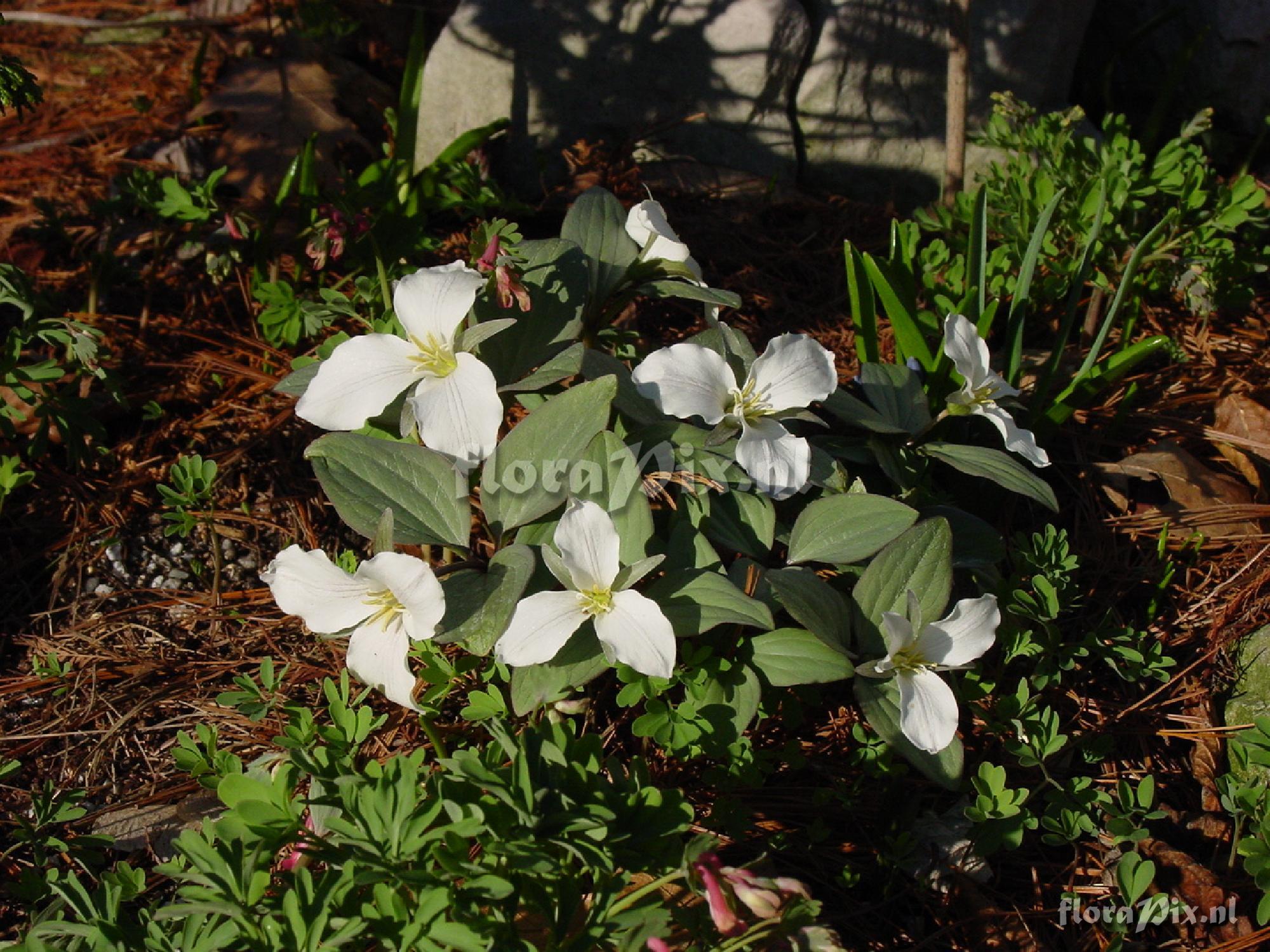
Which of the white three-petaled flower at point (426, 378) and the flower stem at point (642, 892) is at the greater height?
the white three-petaled flower at point (426, 378)

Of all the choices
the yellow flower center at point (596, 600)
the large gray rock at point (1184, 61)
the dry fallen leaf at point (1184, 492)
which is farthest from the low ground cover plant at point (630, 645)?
the large gray rock at point (1184, 61)

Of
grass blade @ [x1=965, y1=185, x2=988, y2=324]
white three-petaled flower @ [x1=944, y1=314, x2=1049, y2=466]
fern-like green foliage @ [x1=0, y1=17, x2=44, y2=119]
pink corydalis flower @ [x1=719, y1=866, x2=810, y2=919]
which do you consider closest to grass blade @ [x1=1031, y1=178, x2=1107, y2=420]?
grass blade @ [x1=965, y1=185, x2=988, y2=324]

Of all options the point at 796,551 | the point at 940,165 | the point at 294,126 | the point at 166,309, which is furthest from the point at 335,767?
the point at 940,165

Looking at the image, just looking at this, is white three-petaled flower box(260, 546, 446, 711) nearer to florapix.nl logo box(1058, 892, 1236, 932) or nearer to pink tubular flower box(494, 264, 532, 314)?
pink tubular flower box(494, 264, 532, 314)

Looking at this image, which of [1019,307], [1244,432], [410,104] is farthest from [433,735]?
[1244,432]

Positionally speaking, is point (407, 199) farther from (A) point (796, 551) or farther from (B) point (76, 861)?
(B) point (76, 861)

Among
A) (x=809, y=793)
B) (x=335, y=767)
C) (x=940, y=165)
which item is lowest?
(x=809, y=793)

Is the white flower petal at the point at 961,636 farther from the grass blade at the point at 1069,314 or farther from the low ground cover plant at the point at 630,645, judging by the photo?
the grass blade at the point at 1069,314
